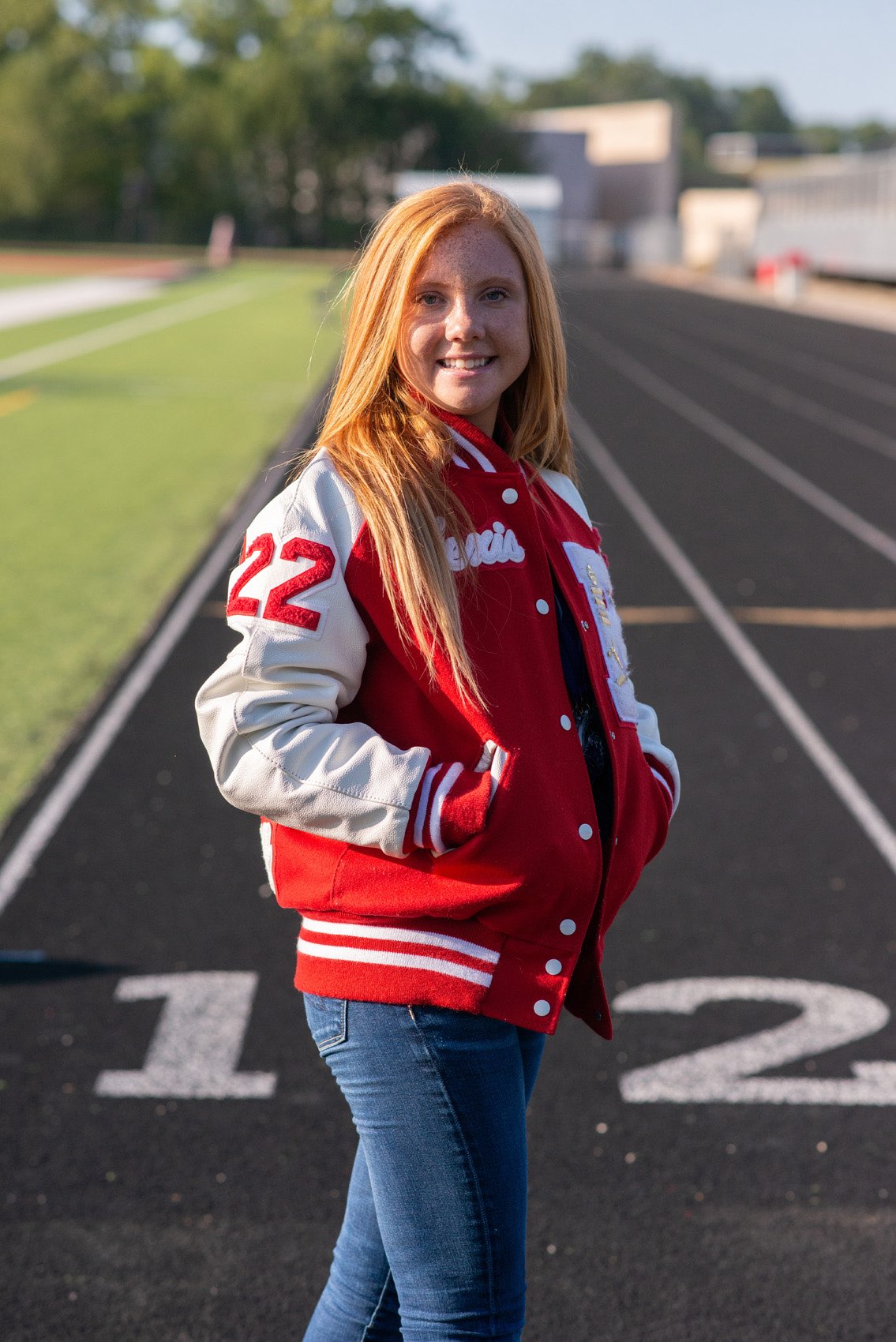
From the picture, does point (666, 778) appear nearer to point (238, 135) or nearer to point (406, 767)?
point (406, 767)

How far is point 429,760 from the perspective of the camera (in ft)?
6.00

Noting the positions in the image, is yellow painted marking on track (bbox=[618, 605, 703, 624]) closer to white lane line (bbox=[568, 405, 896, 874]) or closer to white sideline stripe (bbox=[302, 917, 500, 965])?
white lane line (bbox=[568, 405, 896, 874])

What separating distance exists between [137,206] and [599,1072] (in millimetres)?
86221

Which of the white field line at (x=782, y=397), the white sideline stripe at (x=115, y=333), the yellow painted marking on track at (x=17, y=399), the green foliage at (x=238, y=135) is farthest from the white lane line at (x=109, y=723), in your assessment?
the green foliage at (x=238, y=135)

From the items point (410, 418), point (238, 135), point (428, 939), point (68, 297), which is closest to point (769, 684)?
point (410, 418)

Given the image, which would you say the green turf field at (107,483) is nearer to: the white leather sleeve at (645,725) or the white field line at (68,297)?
the white leather sleeve at (645,725)

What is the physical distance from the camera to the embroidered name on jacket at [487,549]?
190cm

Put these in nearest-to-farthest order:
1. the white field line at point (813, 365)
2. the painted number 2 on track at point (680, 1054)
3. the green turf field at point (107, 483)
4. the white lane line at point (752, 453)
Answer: the painted number 2 on track at point (680, 1054)
the green turf field at point (107, 483)
the white lane line at point (752, 453)
the white field line at point (813, 365)

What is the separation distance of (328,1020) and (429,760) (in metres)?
0.37

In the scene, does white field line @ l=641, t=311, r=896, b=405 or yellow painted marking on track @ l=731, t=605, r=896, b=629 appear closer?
yellow painted marking on track @ l=731, t=605, r=896, b=629

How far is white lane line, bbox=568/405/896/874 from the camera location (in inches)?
220

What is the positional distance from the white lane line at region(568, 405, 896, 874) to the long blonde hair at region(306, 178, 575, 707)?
3.67 metres

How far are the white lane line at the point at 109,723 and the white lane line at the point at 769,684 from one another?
2528 mm

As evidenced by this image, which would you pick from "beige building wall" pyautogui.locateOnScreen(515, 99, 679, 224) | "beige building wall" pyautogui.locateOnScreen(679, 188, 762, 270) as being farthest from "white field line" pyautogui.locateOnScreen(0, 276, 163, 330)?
"beige building wall" pyautogui.locateOnScreen(515, 99, 679, 224)
